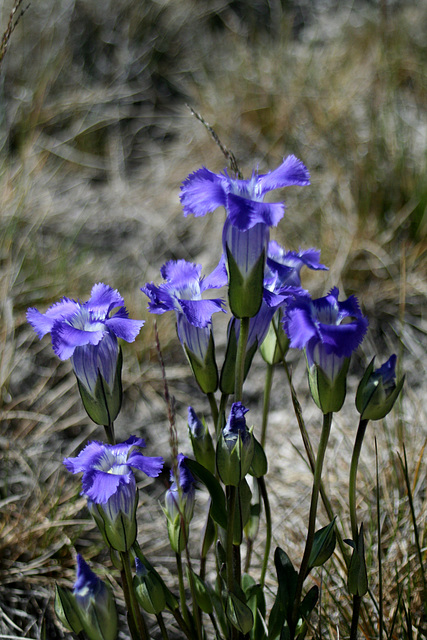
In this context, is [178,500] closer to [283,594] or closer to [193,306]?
[283,594]

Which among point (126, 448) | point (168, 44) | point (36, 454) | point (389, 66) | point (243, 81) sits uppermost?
point (168, 44)

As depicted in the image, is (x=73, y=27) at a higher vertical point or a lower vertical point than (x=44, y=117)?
higher

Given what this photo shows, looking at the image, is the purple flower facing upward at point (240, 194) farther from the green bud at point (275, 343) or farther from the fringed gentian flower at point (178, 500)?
the fringed gentian flower at point (178, 500)

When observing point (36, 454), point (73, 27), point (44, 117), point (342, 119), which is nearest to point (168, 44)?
point (73, 27)

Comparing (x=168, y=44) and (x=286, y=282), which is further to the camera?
(x=168, y=44)

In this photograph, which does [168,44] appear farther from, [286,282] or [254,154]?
[286,282]

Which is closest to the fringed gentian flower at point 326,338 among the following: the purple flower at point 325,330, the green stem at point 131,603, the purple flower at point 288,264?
the purple flower at point 325,330

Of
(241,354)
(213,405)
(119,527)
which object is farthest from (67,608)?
(241,354)
